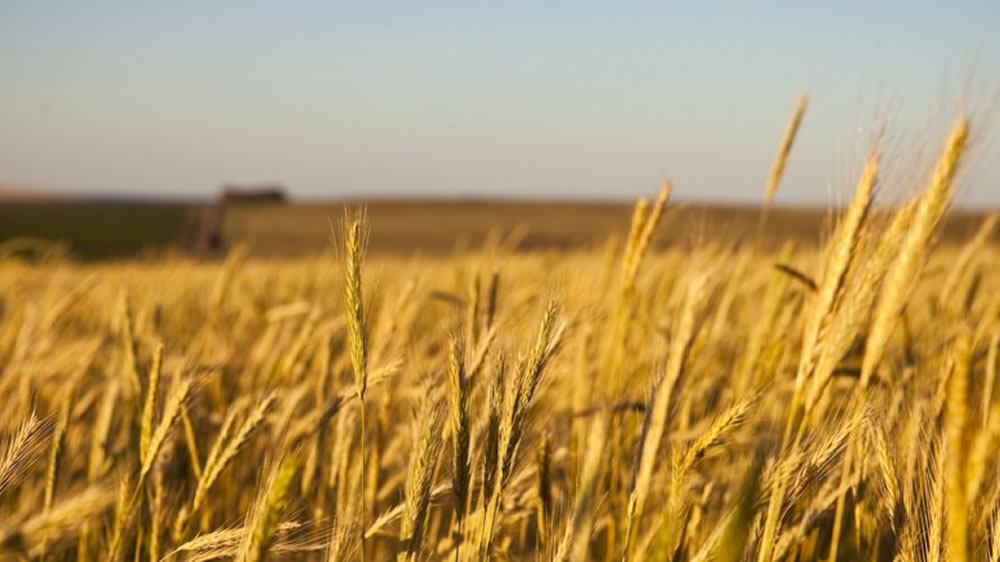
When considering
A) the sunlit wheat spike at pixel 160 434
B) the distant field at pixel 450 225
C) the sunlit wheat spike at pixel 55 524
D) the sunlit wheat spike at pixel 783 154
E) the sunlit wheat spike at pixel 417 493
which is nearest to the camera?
the sunlit wheat spike at pixel 55 524

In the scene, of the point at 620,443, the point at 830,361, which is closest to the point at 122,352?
the point at 620,443

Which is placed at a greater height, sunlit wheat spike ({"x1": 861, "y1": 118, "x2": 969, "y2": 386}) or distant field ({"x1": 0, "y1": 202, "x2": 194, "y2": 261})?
sunlit wheat spike ({"x1": 861, "y1": 118, "x2": 969, "y2": 386})

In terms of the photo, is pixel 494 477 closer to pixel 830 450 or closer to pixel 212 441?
pixel 830 450

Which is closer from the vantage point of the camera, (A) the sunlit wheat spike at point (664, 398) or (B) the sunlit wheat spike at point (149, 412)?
(A) the sunlit wheat spike at point (664, 398)

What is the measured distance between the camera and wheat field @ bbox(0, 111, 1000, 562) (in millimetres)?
814

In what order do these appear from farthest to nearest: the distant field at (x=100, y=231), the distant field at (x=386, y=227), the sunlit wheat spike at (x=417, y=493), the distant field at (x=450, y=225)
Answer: the distant field at (x=100, y=231) < the distant field at (x=386, y=227) < the distant field at (x=450, y=225) < the sunlit wheat spike at (x=417, y=493)

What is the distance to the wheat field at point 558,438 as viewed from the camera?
2.67 ft

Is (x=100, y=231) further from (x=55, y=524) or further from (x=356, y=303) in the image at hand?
(x=55, y=524)

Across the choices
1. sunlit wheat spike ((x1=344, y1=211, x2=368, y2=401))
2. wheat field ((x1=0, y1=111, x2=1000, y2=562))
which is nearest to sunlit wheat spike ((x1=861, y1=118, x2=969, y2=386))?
wheat field ((x1=0, y1=111, x2=1000, y2=562))

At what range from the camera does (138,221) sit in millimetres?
43344

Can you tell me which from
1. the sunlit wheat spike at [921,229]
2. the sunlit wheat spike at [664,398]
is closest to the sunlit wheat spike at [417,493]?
the sunlit wheat spike at [664,398]

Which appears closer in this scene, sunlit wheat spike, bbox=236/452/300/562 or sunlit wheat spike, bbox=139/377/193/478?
sunlit wheat spike, bbox=236/452/300/562

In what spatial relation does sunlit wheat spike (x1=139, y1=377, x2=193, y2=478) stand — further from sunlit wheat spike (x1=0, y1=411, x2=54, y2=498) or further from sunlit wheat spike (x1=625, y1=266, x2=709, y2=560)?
sunlit wheat spike (x1=625, y1=266, x2=709, y2=560)

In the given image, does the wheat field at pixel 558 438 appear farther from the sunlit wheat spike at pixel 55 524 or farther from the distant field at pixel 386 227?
the distant field at pixel 386 227
